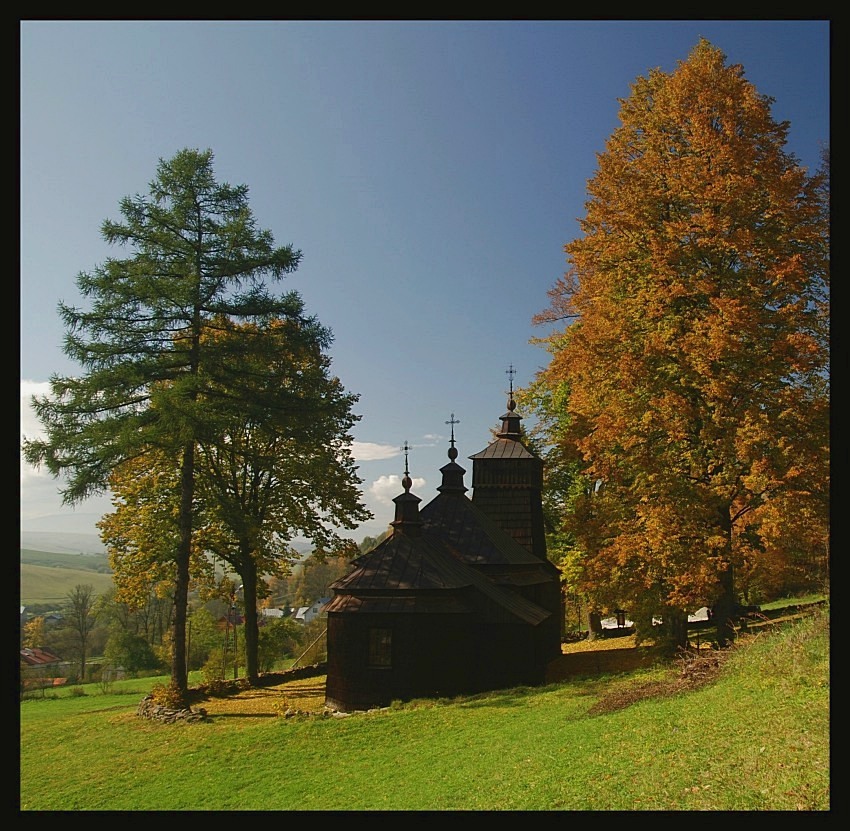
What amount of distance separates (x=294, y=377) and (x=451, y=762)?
1138 cm

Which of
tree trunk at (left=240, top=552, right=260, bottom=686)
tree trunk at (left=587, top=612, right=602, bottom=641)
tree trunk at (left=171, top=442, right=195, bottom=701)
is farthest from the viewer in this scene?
tree trunk at (left=587, top=612, right=602, bottom=641)

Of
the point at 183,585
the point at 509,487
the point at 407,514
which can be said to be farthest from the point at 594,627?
the point at 183,585

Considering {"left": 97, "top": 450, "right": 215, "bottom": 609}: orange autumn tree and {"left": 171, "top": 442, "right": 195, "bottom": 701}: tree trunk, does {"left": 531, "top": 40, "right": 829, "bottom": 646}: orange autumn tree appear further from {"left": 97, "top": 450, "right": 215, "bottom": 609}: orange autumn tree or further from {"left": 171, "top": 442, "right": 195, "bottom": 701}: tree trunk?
{"left": 97, "top": 450, "right": 215, "bottom": 609}: orange autumn tree

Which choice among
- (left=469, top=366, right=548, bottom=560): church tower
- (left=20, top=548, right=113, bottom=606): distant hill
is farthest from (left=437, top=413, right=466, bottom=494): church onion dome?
(left=20, top=548, right=113, bottom=606): distant hill

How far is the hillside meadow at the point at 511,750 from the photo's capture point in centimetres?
819

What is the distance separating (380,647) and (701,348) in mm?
10656

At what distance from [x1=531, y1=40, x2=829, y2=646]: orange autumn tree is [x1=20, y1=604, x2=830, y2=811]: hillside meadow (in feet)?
6.77

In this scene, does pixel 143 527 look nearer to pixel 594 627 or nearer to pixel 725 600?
pixel 725 600

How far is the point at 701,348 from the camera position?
1327 cm

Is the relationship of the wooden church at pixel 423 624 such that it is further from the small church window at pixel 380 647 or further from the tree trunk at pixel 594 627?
the tree trunk at pixel 594 627

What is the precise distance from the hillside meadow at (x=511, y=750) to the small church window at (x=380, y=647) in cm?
132

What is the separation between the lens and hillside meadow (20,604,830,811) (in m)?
8.19

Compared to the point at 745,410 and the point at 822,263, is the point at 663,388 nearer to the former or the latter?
the point at 745,410
